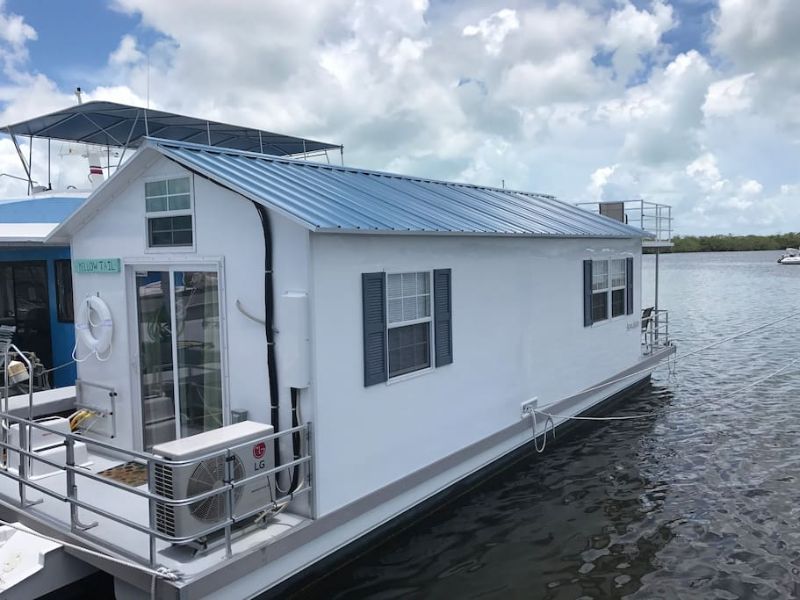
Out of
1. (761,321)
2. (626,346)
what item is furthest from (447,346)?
(761,321)

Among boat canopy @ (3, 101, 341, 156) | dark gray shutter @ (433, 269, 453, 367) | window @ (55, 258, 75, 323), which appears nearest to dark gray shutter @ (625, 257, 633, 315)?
dark gray shutter @ (433, 269, 453, 367)

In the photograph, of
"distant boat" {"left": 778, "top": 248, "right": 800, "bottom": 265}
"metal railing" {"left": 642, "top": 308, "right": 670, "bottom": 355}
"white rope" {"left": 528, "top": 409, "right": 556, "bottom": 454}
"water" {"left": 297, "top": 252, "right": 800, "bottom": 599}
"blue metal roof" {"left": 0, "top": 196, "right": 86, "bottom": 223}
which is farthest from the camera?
"distant boat" {"left": 778, "top": 248, "right": 800, "bottom": 265}

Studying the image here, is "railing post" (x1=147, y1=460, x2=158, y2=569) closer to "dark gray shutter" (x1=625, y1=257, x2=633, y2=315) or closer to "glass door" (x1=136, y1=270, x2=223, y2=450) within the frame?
"glass door" (x1=136, y1=270, x2=223, y2=450)

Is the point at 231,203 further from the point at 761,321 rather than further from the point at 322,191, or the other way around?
the point at 761,321

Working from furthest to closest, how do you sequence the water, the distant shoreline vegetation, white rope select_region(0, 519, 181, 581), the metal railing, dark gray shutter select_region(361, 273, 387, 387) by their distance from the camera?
the distant shoreline vegetation, the metal railing, dark gray shutter select_region(361, 273, 387, 387), the water, white rope select_region(0, 519, 181, 581)

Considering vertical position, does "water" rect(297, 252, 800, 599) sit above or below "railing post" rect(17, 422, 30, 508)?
below

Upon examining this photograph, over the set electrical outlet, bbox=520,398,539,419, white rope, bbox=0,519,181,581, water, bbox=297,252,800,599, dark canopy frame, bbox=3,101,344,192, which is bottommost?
water, bbox=297,252,800,599

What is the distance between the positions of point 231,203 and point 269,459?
2538 millimetres

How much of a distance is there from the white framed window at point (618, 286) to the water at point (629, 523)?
195cm

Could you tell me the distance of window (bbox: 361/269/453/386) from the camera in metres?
6.70

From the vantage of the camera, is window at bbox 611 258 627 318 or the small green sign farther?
window at bbox 611 258 627 318

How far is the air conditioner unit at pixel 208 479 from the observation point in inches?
204

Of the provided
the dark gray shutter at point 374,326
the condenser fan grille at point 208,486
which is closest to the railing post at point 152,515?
the condenser fan grille at point 208,486

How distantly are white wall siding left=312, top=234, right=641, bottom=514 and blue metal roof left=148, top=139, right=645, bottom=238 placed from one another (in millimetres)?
219
